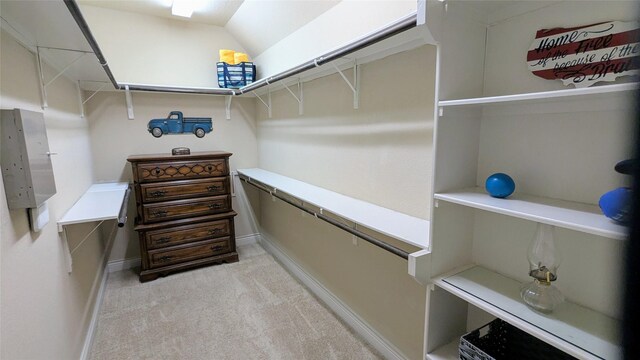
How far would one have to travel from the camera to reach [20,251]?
3.57 ft

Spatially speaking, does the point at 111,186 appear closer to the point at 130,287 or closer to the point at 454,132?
the point at 130,287

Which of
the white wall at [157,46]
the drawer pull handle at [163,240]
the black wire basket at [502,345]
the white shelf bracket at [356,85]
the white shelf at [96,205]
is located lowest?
the drawer pull handle at [163,240]

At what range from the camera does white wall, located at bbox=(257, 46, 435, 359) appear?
1510mm

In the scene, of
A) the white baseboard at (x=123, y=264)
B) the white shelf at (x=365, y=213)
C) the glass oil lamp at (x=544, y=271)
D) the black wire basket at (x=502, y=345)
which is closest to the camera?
the glass oil lamp at (x=544, y=271)

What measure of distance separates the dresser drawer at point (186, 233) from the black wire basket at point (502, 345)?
2.62m

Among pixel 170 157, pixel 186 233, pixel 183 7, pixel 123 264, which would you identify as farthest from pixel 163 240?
pixel 183 7

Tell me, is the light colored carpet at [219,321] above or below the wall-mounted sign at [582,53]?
below

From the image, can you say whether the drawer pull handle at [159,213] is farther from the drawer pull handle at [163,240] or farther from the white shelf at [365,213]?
the white shelf at [365,213]

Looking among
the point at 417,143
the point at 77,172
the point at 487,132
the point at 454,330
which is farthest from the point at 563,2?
the point at 77,172

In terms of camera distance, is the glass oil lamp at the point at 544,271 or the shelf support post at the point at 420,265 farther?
the shelf support post at the point at 420,265

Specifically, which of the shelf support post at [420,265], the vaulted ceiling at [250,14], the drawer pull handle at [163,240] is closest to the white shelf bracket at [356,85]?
the vaulted ceiling at [250,14]

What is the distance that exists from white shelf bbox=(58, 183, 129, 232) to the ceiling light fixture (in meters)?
Result: 1.70

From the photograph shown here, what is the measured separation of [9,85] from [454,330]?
6.66 ft

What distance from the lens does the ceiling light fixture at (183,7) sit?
2.57 meters
